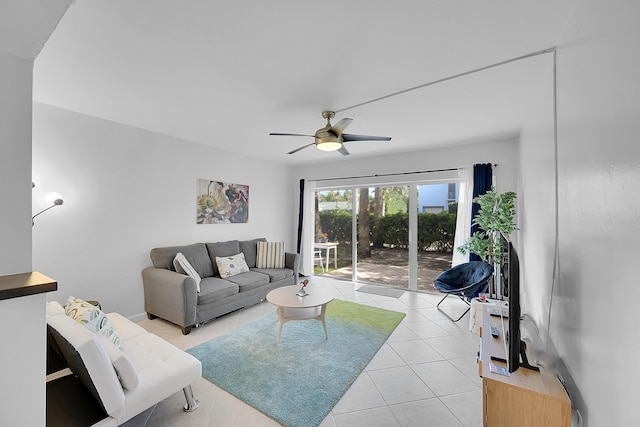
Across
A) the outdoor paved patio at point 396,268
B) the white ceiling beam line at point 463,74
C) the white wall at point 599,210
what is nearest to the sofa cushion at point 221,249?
the outdoor paved patio at point 396,268

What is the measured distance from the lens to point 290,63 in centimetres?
194

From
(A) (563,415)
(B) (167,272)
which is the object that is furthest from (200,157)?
(A) (563,415)

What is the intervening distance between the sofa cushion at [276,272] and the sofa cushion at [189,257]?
81cm

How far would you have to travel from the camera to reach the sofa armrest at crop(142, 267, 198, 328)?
2947 millimetres

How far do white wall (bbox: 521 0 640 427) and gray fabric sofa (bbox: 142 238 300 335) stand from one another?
325 cm

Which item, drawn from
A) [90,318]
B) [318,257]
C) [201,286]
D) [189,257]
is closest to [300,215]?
[318,257]

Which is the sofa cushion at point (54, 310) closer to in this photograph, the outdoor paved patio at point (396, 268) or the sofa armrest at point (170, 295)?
the sofa armrest at point (170, 295)

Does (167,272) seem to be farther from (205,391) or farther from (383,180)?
(383,180)

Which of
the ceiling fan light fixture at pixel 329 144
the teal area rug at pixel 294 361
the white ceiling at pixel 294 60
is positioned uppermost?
the white ceiling at pixel 294 60

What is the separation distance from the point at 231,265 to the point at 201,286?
654mm

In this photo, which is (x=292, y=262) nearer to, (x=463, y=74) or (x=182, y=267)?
(x=182, y=267)

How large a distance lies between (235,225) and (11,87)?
12.1 feet

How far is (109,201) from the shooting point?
313cm

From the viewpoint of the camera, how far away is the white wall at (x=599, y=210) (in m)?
0.86
